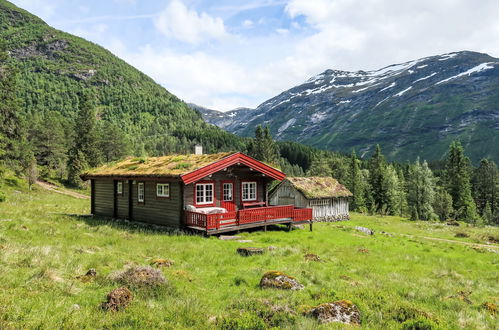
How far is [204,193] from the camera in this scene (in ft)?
77.4

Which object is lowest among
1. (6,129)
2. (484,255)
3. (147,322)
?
(484,255)

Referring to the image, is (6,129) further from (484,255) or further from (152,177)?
(484,255)

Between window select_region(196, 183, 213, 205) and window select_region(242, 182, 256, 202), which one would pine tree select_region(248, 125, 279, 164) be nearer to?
window select_region(242, 182, 256, 202)

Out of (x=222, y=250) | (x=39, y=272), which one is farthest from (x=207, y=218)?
(x=39, y=272)

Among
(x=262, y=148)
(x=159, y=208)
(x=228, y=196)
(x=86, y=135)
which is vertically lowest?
(x=159, y=208)

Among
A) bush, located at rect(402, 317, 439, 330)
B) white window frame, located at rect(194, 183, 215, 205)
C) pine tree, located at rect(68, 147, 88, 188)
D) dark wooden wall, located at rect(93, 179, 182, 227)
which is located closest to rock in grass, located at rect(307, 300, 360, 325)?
bush, located at rect(402, 317, 439, 330)

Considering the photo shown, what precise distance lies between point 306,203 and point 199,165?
20.7 m

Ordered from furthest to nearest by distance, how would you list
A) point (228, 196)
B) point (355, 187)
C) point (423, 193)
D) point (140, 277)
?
point (355, 187) < point (423, 193) < point (228, 196) < point (140, 277)

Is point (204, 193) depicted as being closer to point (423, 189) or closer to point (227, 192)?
point (227, 192)

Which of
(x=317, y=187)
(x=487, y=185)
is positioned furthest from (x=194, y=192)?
(x=487, y=185)

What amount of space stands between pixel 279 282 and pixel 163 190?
14.8 metres

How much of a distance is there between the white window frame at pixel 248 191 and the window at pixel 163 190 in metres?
5.91

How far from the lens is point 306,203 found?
39875 mm

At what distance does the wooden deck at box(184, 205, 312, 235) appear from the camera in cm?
2042
